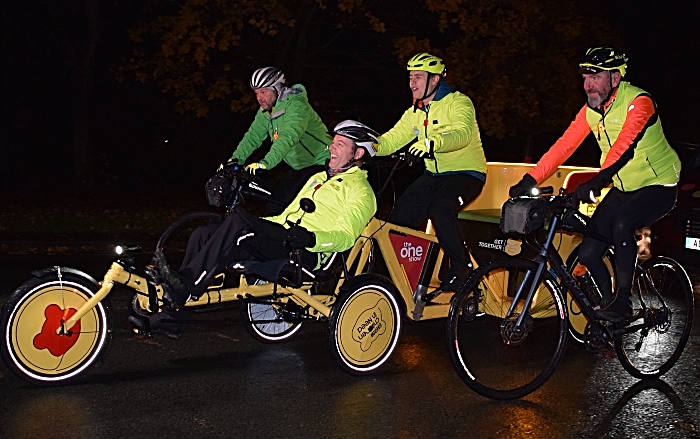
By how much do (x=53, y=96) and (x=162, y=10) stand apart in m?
5.22

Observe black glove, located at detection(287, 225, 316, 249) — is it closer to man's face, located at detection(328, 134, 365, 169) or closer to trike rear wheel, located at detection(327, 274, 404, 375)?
trike rear wheel, located at detection(327, 274, 404, 375)

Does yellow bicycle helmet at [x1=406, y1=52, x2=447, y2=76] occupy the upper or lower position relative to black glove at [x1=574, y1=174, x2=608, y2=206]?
upper

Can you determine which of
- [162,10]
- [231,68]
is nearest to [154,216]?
[231,68]

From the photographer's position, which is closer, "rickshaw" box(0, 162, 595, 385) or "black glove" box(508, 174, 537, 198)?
"rickshaw" box(0, 162, 595, 385)

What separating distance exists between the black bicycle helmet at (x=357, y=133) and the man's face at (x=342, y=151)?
0.03 meters

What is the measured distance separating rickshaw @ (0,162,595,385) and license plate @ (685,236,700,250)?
2.64 m

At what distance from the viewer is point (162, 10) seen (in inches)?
899

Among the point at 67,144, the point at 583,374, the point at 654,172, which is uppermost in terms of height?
the point at 654,172

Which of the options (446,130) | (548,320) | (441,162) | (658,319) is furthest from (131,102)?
(658,319)

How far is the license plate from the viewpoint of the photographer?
32.8 feet

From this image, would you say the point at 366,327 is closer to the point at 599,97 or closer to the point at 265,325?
the point at 265,325

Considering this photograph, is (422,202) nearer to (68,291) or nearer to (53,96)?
(68,291)

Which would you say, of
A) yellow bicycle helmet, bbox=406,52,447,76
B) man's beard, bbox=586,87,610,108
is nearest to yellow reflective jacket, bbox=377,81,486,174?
→ yellow bicycle helmet, bbox=406,52,447,76

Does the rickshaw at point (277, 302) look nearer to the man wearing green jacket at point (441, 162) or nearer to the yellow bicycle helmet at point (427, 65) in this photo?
the man wearing green jacket at point (441, 162)
